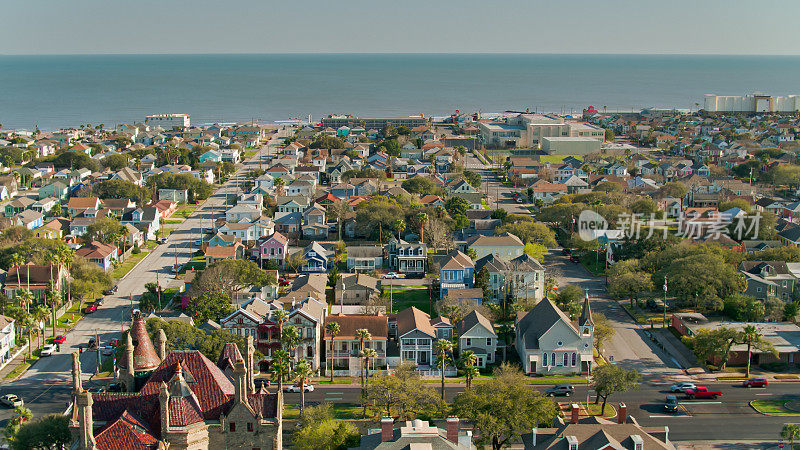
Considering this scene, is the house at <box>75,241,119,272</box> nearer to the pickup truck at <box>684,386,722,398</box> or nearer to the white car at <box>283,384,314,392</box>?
the white car at <box>283,384,314,392</box>

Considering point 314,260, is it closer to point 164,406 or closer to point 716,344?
point 716,344

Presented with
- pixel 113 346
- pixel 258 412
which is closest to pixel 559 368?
pixel 258 412

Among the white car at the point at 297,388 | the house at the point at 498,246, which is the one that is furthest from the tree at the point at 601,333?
the white car at the point at 297,388

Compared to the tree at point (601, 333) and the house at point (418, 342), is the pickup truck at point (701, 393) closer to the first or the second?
the tree at point (601, 333)

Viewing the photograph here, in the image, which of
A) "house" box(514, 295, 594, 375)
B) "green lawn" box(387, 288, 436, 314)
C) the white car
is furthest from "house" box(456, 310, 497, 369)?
the white car

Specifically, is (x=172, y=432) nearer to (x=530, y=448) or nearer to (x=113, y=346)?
(x=530, y=448)

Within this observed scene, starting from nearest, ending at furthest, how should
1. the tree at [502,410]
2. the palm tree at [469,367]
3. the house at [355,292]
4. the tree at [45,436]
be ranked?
the tree at [45,436] < the tree at [502,410] < the palm tree at [469,367] < the house at [355,292]
